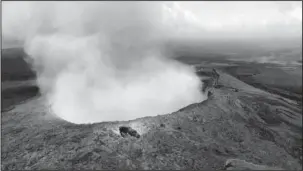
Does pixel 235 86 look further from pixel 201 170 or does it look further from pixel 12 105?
pixel 12 105

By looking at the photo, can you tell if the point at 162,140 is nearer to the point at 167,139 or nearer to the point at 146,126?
the point at 167,139

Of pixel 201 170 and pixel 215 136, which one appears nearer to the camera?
pixel 201 170

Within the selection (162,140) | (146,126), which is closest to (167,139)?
(162,140)

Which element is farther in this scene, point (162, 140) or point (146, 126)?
point (146, 126)

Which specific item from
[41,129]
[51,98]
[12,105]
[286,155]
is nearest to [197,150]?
[286,155]
